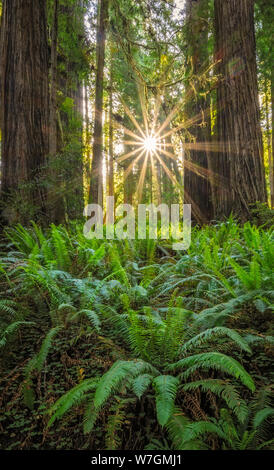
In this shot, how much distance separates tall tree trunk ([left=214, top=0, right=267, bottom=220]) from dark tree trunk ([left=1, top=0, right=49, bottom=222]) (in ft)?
11.0

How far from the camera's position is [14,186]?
518 cm

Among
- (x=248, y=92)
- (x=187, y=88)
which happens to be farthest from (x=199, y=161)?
(x=248, y=92)

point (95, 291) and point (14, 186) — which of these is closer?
point (95, 291)

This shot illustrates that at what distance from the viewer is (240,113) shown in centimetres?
523

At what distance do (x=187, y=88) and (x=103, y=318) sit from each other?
6088 mm

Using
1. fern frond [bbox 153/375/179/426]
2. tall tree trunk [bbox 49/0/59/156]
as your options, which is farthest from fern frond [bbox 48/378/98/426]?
tall tree trunk [bbox 49/0/59/156]

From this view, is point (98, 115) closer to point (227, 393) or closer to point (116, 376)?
point (116, 376)

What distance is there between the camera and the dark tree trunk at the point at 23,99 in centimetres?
520

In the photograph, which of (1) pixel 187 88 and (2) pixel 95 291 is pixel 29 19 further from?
(2) pixel 95 291

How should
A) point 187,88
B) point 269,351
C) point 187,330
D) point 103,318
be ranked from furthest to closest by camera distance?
point 187,88 → point 103,318 → point 187,330 → point 269,351

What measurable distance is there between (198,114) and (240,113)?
194 cm

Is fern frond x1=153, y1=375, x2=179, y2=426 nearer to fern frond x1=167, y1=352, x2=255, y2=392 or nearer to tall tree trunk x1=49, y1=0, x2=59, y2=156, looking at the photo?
fern frond x1=167, y1=352, x2=255, y2=392
